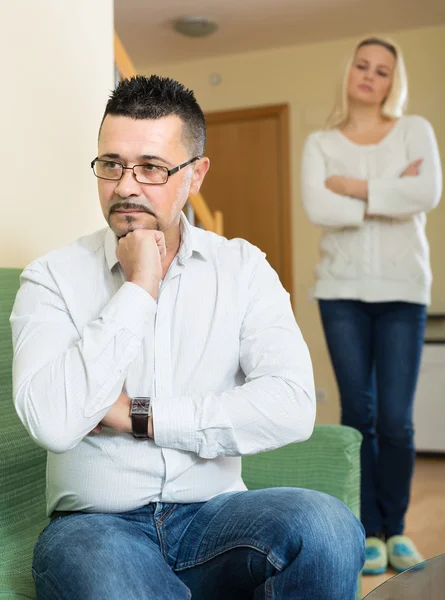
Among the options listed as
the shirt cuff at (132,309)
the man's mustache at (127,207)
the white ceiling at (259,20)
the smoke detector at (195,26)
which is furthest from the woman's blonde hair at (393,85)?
the smoke detector at (195,26)

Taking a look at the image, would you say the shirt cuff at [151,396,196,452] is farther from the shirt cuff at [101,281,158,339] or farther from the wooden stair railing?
the wooden stair railing

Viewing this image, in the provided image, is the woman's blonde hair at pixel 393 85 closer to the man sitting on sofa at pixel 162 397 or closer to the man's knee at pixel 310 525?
the man sitting on sofa at pixel 162 397

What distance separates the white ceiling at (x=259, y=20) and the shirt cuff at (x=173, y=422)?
13.0ft

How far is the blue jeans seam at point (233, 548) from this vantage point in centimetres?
114

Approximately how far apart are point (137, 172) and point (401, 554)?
1.54 metres

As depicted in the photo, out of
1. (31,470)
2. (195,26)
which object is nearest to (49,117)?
(31,470)

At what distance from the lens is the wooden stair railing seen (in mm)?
2656

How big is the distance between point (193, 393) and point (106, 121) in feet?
1.71

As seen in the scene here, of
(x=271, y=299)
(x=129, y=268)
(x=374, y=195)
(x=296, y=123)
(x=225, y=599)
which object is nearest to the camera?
(x=225, y=599)

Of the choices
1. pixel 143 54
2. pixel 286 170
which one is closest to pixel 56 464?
pixel 286 170

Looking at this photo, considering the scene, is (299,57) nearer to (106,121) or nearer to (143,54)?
(143,54)

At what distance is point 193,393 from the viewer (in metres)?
1.36

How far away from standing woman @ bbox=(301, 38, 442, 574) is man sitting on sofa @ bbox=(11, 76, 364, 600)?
94cm

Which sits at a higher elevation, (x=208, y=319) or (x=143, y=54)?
(x=143, y=54)
